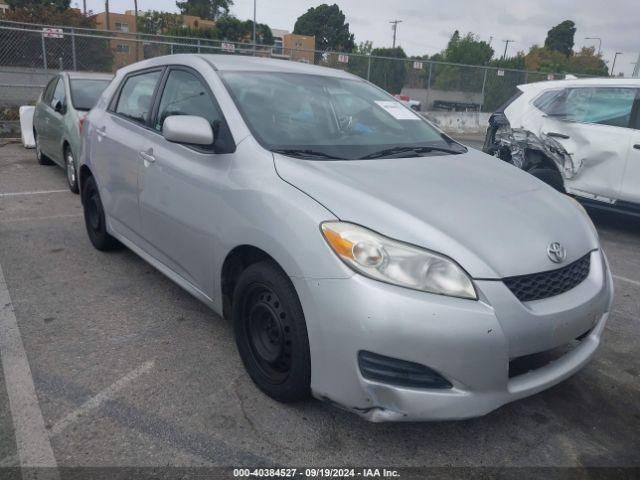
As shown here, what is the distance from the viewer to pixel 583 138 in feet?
19.9

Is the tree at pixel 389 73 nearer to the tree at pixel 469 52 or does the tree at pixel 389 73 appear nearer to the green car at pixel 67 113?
the green car at pixel 67 113

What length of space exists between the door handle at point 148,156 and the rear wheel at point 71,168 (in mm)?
3744

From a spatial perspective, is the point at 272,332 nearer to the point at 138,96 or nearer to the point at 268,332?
the point at 268,332

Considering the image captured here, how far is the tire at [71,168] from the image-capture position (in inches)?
268

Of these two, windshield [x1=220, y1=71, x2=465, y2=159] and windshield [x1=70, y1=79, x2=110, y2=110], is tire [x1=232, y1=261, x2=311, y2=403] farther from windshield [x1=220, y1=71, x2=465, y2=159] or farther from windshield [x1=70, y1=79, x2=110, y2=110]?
windshield [x1=70, y1=79, x2=110, y2=110]

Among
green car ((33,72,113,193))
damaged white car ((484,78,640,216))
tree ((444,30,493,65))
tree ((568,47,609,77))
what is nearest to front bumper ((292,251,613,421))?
damaged white car ((484,78,640,216))

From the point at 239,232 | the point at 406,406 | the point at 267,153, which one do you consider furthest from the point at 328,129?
the point at 406,406

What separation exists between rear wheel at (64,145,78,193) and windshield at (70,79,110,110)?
0.58m

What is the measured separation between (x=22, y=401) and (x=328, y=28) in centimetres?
8466

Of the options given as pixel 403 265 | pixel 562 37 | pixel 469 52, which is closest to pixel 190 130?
pixel 403 265

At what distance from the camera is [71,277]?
13.8ft

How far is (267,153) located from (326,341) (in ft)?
3.40

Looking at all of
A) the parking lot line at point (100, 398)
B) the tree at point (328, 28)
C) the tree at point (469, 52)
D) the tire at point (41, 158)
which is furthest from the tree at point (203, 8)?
the parking lot line at point (100, 398)

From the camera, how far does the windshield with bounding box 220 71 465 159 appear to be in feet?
9.53
